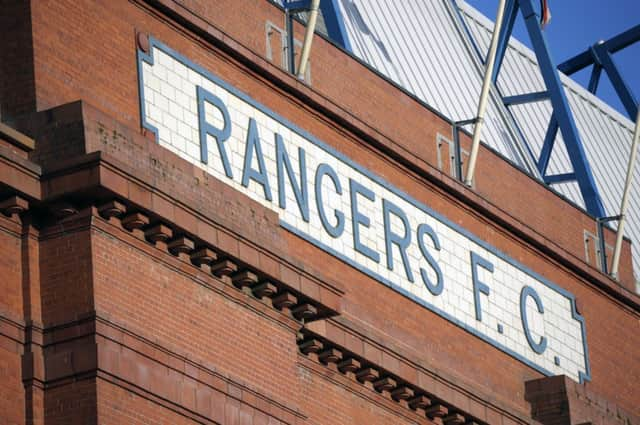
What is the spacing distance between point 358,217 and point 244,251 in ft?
14.6

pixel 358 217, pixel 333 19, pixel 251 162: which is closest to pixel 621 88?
pixel 333 19

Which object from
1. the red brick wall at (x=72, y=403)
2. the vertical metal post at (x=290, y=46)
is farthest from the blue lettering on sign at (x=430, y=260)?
the red brick wall at (x=72, y=403)

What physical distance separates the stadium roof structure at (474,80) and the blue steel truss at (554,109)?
304 millimetres

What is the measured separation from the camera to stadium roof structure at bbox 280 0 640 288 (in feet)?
125

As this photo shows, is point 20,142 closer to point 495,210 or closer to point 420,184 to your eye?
point 420,184

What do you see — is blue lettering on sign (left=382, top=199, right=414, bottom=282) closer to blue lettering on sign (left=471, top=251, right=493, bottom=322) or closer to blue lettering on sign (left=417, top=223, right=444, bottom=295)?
blue lettering on sign (left=417, top=223, right=444, bottom=295)

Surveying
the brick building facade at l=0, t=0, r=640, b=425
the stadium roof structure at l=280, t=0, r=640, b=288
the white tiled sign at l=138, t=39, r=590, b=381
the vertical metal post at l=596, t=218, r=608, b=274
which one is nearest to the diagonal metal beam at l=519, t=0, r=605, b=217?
the stadium roof structure at l=280, t=0, r=640, b=288

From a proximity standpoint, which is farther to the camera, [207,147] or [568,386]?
[568,386]

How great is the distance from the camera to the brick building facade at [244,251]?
22.3m

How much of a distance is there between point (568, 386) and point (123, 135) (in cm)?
1117

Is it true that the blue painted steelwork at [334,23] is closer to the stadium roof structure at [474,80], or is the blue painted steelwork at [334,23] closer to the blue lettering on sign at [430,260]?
the stadium roof structure at [474,80]

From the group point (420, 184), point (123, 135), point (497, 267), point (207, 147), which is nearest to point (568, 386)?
point (497, 267)

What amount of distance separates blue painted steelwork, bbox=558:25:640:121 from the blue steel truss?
5.93 meters

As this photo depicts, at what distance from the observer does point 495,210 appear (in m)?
31.8
